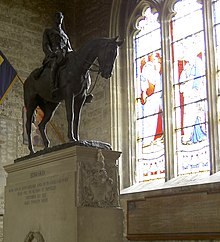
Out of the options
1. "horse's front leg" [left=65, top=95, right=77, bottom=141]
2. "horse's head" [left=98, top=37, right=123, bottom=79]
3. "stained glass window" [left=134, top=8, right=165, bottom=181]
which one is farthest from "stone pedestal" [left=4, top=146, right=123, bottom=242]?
"stained glass window" [left=134, top=8, right=165, bottom=181]

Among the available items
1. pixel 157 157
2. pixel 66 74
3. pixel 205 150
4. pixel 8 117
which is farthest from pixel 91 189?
pixel 8 117

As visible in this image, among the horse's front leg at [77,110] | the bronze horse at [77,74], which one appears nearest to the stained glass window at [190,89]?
the horse's front leg at [77,110]

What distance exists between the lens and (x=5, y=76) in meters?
12.3

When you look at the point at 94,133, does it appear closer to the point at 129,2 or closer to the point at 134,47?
the point at 134,47

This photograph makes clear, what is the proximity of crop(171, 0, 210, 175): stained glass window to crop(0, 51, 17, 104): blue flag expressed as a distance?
372 cm

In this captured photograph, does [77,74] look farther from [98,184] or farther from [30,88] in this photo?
[98,184]

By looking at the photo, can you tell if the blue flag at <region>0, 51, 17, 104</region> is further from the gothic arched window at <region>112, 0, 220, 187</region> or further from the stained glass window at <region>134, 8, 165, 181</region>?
the stained glass window at <region>134, 8, 165, 181</region>

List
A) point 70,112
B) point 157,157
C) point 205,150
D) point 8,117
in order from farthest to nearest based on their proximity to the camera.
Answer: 1. point 8,117
2. point 157,157
3. point 205,150
4. point 70,112

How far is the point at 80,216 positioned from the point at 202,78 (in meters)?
5.56

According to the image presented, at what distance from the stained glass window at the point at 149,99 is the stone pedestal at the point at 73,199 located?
194 inches

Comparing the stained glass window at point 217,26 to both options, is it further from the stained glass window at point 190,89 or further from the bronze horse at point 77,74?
the bronze horse at point 77,74

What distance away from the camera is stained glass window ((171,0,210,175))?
10469 mm

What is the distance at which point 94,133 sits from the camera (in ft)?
41.3

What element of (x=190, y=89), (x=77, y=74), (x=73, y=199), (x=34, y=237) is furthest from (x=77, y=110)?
(x=190, y=89)
